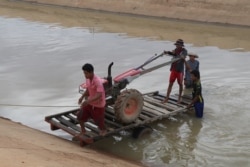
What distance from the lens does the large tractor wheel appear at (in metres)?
7.20

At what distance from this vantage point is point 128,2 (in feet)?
103

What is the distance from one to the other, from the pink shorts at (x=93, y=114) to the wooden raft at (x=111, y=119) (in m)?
0.26

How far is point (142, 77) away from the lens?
1205cm

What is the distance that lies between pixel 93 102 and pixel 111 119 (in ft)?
3.57

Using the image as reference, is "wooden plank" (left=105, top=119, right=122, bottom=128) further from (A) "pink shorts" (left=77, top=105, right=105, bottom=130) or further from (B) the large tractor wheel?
(A) "pink shorts" (left=77, top=105, right=105, bottom=130)

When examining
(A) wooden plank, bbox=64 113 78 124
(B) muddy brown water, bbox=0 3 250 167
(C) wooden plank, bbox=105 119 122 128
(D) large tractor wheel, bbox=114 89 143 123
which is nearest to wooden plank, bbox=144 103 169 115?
(B) muddy brown water, bbox=0 3 250 167

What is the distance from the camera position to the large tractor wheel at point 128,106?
7195 millimetres

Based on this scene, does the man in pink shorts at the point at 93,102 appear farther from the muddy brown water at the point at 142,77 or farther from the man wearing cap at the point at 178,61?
the man wearing cap at the point at 178,61

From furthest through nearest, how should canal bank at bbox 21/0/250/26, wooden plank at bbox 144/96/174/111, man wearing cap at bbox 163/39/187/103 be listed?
1. canal bank at bbox 21/0/250/26
2. man wearing cap at bbox 163/39/187/103
3. wooden plank at bbox 144/96/174/111

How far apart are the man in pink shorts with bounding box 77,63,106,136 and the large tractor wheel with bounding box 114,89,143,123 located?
0.45 meters

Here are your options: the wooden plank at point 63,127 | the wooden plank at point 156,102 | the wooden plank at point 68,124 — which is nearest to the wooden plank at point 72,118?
the wooden plank at point 68,124

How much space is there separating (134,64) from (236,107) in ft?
17.0

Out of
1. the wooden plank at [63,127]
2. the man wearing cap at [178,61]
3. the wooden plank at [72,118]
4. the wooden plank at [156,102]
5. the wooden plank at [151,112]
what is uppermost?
→ the man wearing cap at [178,61]

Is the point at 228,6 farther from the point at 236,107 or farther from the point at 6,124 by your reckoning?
the point at 6,124
